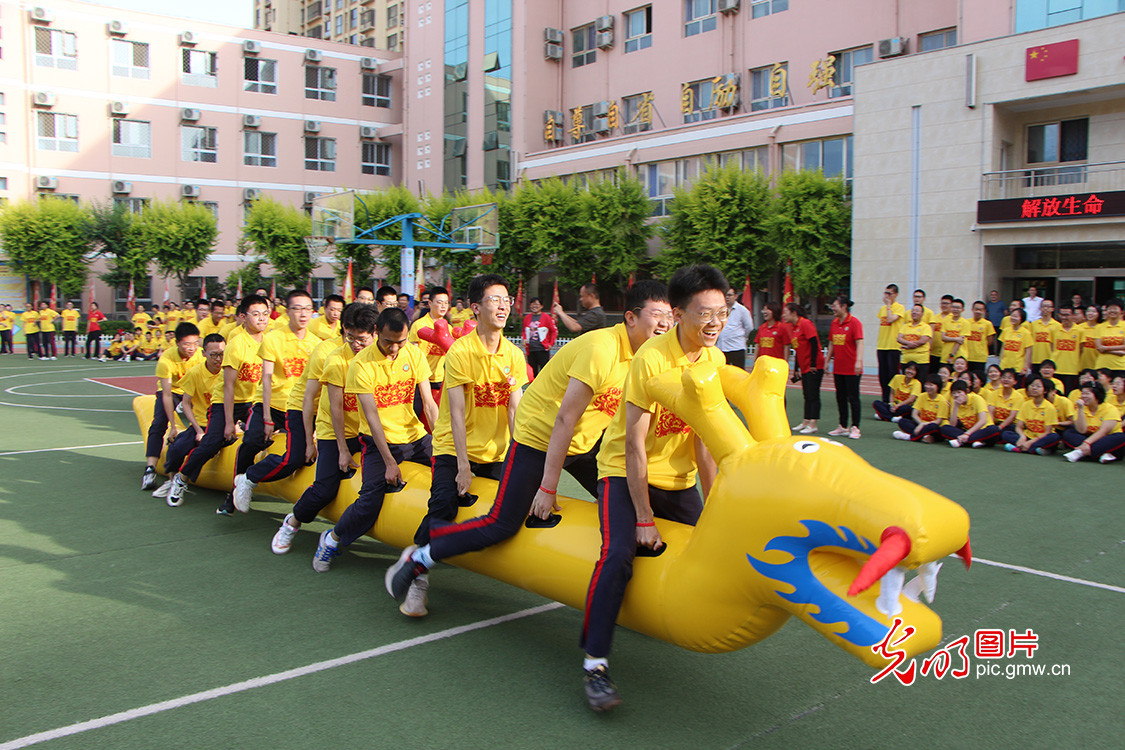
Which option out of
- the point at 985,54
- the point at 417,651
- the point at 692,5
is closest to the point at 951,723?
the point at 417,651

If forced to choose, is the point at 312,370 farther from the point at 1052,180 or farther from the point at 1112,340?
the point at 1052,180

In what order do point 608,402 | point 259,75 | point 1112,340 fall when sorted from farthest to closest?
1. point 259,75
2. point 1112,340
3. point 608,402

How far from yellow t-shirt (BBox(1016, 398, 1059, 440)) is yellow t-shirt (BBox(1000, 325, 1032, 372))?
2382mm

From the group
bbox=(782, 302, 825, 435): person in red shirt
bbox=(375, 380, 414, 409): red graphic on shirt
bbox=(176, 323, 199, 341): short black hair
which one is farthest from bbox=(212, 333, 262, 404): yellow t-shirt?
bbox=(782, 302, 825, 435): person in red shirt

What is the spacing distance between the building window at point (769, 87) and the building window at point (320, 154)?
72.4 ft

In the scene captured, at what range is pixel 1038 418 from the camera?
376 inches

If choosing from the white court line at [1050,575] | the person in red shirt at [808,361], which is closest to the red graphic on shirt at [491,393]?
the white court line at [1050,575]

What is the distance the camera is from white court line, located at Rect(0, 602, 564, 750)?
132 inches

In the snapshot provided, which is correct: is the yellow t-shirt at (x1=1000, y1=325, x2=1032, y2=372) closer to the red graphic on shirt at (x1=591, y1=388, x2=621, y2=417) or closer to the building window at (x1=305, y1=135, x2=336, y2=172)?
the red graphic on shirt at (x1=591, y1=388, x2=621, y2=417)

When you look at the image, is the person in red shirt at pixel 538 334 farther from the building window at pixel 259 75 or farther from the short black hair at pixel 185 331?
the building window at pixel 259 75

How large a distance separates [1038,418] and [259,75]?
38.1m

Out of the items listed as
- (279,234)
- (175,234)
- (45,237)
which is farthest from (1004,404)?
(45,237)

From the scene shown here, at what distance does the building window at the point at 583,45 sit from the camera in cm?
3272

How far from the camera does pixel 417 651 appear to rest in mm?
4227
